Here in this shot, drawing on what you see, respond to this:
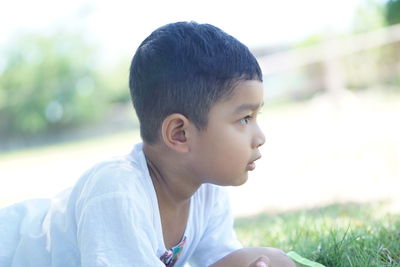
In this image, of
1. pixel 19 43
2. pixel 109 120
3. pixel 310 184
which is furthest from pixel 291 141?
pixel 19 43

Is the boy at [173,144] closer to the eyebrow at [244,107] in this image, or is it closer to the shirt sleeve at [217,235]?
the eyebrow at [244,107]

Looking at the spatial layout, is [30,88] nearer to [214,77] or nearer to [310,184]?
[310,184]

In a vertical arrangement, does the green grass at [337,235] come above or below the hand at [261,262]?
below

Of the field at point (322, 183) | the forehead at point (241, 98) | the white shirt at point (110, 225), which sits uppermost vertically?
the forehead at point (241, 98)

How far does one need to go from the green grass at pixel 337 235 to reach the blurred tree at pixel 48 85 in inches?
513

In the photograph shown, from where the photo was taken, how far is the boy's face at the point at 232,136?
166 centimetres

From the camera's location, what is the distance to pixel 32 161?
990cm

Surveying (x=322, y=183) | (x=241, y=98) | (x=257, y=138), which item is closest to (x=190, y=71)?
(x=241, y=98)

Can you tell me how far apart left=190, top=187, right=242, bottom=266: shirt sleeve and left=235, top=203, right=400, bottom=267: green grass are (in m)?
0.26

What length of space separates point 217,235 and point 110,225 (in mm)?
627

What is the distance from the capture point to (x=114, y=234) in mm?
1477

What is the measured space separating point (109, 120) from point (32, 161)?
560 cm

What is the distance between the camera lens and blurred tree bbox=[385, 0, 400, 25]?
12.4 m

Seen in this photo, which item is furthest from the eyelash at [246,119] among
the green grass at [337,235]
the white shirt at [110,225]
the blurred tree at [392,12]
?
the blurred tree at [392,12]
